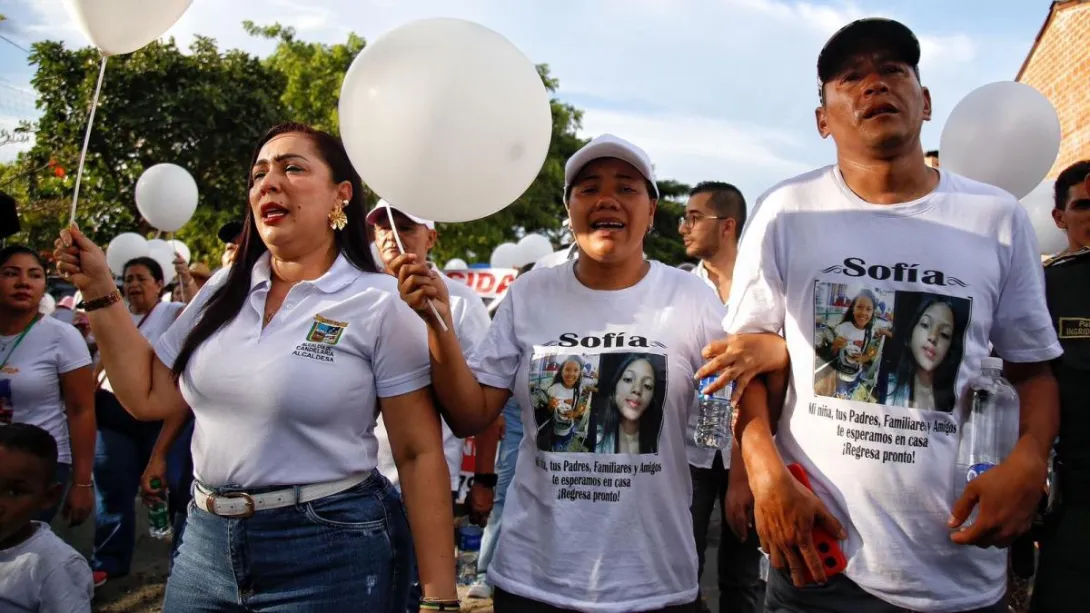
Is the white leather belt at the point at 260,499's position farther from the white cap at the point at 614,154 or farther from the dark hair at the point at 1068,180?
the dark hair at the point at 1068,180

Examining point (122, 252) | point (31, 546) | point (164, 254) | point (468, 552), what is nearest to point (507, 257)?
point (164, 254)

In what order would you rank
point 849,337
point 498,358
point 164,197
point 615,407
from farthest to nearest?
point 164,197, point 498,358, point 615,407, point 849,337

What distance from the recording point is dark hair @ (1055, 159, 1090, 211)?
330 cm

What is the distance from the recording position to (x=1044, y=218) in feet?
19.8

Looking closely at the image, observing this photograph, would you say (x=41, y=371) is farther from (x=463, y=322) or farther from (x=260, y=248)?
(x=260, y=248)

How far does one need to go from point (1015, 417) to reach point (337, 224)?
1905 mm

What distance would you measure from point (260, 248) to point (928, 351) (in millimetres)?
1920

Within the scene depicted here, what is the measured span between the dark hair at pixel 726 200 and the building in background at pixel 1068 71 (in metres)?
9.54

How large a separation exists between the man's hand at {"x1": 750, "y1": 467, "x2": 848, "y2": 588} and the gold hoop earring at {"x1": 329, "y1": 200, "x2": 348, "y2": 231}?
139 cm

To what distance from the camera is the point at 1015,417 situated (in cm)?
208

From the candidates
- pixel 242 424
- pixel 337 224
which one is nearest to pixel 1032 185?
pixel 337 224

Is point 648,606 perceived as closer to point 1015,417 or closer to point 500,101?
point 1015,417

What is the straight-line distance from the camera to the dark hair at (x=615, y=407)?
237cm

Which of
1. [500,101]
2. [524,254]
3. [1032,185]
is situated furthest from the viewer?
[524,254]
